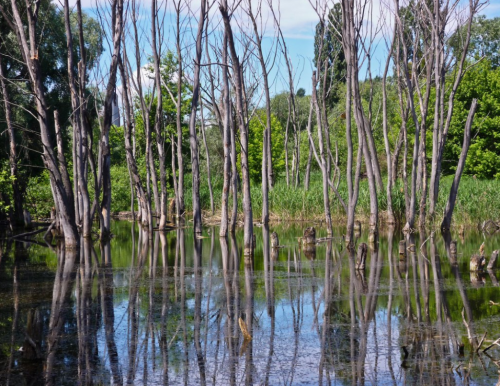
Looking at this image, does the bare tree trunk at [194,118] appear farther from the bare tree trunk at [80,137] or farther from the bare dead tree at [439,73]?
the bare dead tree at [439,73]

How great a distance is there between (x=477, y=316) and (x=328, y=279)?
4.01 metres

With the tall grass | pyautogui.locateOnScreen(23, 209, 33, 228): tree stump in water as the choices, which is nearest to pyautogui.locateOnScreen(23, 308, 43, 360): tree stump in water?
pyautogui.locateOnScreen(23, 209, 33, 228): tree stump in water

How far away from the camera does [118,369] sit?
668 centimetres

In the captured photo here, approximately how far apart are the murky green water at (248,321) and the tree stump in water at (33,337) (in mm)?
30

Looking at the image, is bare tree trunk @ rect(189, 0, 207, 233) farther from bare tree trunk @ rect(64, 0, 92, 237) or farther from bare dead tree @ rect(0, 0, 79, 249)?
bare dead tree @ rect(0, 0, 79, 249)

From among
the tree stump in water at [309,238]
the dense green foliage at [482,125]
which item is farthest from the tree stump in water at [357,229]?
the dense green foliage at [482,125]

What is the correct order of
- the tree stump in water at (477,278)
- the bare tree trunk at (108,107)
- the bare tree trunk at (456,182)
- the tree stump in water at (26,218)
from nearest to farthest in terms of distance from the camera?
the tree stump in water at (477,278)
the bare tree trunk at (108,107)
the bare tree trunk at (456,182)
the tree stump in water at (26,218)

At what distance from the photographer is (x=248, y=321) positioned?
8.94 metres

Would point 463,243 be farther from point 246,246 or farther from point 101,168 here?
point 101,168

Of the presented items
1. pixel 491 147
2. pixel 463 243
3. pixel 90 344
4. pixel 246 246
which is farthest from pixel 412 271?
→ pixel 491 147

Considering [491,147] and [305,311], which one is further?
[491,147]

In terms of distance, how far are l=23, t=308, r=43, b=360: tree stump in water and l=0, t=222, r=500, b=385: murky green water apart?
0.03 meters

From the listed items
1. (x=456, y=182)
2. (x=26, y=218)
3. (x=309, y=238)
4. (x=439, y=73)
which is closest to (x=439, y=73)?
(x=439, y=73)

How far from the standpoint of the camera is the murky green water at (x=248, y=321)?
21.7ft
